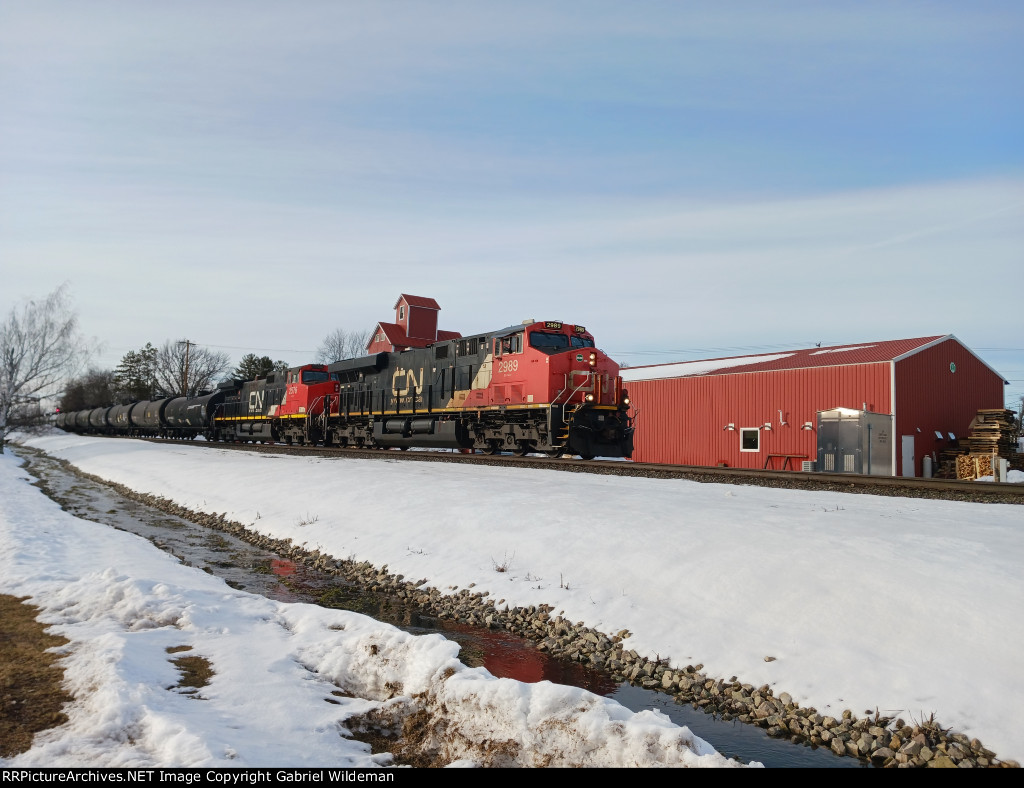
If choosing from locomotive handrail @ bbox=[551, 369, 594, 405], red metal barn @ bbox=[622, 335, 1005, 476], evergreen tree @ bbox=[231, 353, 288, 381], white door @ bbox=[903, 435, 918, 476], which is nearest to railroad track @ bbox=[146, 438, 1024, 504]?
locomotive handrail @ bbox=[551, 369, 594, 405]

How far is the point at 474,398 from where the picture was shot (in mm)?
21000

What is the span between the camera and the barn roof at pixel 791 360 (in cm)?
2527

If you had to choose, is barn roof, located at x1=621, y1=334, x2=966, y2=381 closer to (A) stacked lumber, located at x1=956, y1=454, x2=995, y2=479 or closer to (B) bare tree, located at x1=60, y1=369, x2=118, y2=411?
(A) stacked lumber, located at x1=956, y1=454, x2=995, y2=479

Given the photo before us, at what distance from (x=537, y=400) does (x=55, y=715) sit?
577 inches

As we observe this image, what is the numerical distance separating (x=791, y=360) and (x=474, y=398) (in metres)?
→ 14.7

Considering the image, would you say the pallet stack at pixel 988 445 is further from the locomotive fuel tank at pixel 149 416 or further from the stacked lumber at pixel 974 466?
the locomotive fuel tank at pixel 149 416

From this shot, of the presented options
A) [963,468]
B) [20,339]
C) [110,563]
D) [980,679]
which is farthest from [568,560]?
[20,339]

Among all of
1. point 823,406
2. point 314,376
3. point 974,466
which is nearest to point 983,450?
point 974,466

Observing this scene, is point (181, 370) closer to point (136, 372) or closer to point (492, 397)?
point (136, 372)

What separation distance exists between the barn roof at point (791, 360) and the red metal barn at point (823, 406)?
65mm

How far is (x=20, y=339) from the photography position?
3722 cm

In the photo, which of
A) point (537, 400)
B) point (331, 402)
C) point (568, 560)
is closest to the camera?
point (568, 560)

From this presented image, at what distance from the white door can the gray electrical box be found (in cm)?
89
